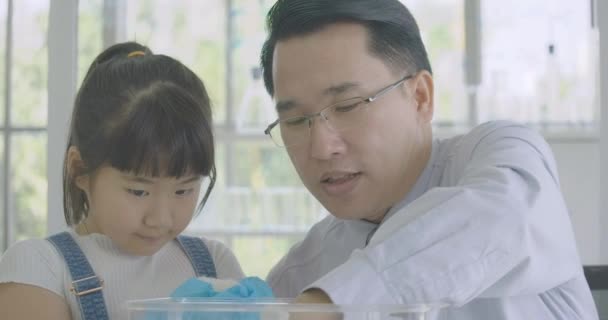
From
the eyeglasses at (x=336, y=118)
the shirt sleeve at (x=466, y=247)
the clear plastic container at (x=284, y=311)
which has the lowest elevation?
the clear plastic container at (x=284, y=311)

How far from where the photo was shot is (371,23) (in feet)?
3.54

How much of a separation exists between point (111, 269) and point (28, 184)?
166 cm

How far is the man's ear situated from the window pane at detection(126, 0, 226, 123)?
167 centimetres

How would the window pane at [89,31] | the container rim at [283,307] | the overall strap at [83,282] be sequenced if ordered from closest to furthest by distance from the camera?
the container rim at [283,307], the overall strap at [83,282], the window pane at [89,31]

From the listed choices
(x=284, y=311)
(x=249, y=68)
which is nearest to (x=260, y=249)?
(x=249, y=68)

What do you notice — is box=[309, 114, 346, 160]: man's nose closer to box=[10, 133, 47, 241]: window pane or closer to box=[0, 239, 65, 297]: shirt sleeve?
box=[0, 239, 65, 297]: shirt sleeve

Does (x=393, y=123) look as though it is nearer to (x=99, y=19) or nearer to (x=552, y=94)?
(x=99, y=19)

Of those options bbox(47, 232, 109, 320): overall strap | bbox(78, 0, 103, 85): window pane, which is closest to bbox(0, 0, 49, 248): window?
bbox(78, 0, 103, 85): window pane

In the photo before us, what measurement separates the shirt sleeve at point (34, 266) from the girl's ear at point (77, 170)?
10 cm

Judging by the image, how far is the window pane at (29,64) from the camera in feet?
8.75

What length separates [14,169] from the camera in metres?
2.62

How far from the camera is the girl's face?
3.45ft

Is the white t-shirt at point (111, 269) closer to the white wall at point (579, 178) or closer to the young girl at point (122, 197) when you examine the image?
the young girl at point (122, 197)

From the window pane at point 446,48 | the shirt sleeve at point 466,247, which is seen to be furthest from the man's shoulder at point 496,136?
the window pane at point 446,48
